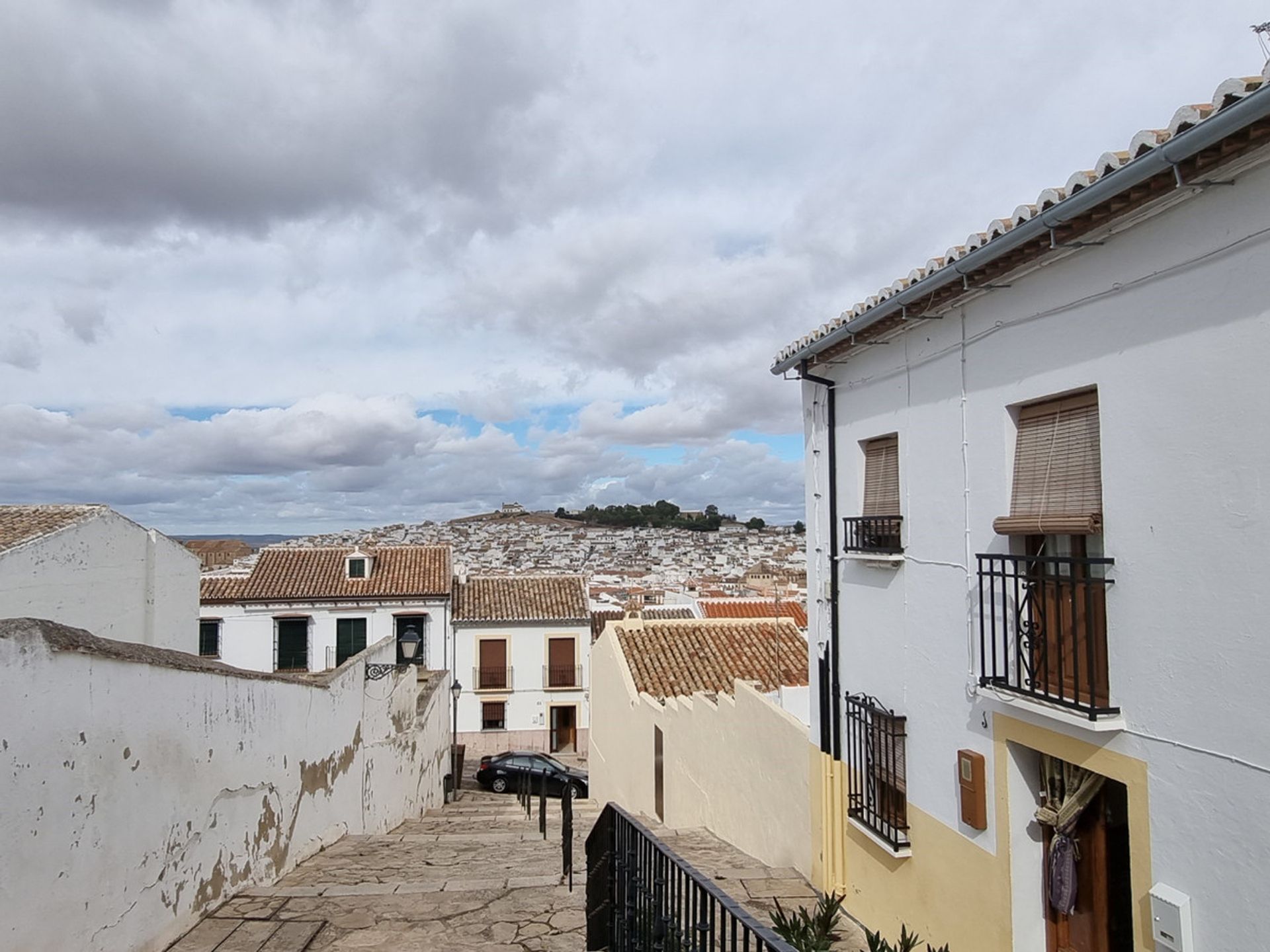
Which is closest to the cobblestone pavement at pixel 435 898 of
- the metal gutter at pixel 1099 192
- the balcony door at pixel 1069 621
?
the balcony door at pixel 1069 621

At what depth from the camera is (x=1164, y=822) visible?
385cm

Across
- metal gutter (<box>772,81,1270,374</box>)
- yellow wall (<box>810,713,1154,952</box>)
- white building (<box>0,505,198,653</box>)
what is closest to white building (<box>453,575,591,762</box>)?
white building (<box>0,505,198,653</box>)

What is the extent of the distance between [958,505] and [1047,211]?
196cm

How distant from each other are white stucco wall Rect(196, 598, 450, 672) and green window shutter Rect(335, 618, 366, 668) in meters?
0.11

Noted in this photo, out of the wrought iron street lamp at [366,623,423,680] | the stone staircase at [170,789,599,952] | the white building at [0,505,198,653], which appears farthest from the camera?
the wrought iron street lamp at [366,623,423,680]

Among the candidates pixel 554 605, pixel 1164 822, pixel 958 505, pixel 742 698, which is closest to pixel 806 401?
pixel 958 505

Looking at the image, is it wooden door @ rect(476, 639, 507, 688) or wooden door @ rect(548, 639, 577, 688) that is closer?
wooden door @ rect(476, 639, 507, 688)

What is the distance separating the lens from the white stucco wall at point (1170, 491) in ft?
11.3

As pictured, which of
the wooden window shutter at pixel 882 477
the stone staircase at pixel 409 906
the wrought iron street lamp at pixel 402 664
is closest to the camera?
the stone staircase at pixel 409 906

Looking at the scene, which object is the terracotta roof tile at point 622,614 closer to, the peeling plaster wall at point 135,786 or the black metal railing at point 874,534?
the peeling plaster wall at point 135,786

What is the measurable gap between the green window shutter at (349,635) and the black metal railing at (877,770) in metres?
21.6

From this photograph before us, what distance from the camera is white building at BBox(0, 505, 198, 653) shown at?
919cm

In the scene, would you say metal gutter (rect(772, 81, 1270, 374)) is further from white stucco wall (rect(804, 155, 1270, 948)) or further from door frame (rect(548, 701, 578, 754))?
door frame (rect(548, 701, 578, 754))

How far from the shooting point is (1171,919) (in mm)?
3742
